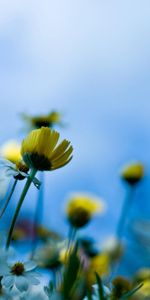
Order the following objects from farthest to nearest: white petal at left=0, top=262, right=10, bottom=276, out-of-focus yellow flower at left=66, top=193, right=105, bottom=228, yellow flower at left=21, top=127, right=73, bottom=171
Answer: out-of-focus yellow flower at left=66, top=193, right=105, bottom=228
yellow flower at left=21, top=127, right=73, bottom=171
white petal at left=0, top=262, right=10, bottom=276

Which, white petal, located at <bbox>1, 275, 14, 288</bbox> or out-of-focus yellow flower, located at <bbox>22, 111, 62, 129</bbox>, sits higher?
out-of-focus yellow flower, located at <bbox>22, 111, 62, 129</bbox>

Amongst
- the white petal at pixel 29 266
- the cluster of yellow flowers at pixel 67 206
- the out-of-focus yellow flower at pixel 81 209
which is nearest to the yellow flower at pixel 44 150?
the cluster of yellow flowers at pixel 67 206

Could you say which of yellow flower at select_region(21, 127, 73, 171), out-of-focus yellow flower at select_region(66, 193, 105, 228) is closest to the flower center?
yellow flower at select_region(21, 127, 73, 171)

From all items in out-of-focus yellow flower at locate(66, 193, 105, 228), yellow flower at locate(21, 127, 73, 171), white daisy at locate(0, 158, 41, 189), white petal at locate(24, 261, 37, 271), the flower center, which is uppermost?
out-of-focus yellow flower at locate(66, 193, 105, 228)

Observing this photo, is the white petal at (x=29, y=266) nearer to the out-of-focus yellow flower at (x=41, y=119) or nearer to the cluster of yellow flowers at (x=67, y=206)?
the cluster of yellow flowers at (x=67, y=206)

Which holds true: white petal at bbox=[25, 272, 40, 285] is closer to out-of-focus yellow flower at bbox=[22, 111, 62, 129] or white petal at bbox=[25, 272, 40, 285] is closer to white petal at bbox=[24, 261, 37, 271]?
white petal at bbox=[24, 261, 37, 271]

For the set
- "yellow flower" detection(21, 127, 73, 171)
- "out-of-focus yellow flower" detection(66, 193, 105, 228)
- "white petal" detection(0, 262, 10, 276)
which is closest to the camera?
"white petal" detection(0, 262, 10, 276)

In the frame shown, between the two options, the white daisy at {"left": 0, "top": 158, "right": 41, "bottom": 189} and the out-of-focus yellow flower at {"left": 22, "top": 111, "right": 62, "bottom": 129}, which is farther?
the out-of-focus yellow flower at {"left": 22, "top": 111, "right": 62, "bottom": 129}

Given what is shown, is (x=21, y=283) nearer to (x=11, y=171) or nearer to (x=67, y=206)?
(x=11, y=171)
